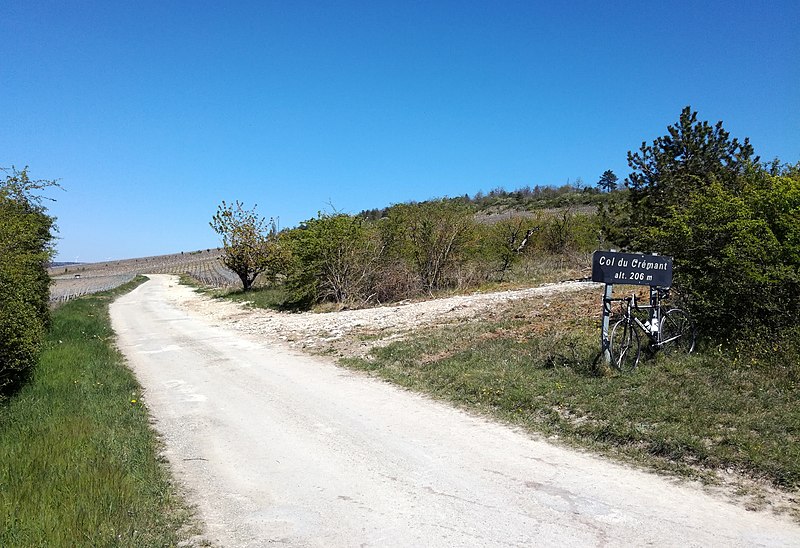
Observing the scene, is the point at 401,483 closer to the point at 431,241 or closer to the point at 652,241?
the point at 652,241

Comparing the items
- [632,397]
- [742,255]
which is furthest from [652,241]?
[632,397]

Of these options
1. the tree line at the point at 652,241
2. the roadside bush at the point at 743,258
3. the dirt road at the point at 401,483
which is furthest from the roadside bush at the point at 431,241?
the dirt road at the point at 401,483

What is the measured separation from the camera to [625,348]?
8.39 metres

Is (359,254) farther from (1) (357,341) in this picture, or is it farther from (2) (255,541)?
(2) (255,541)

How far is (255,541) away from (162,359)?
10445mm

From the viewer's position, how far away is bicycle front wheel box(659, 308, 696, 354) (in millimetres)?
8688

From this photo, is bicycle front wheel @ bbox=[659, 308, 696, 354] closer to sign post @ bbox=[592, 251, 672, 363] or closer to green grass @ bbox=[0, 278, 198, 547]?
sign post @ bbox=[592, 251, 672, 363]

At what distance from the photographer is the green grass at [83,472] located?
13.8 ft

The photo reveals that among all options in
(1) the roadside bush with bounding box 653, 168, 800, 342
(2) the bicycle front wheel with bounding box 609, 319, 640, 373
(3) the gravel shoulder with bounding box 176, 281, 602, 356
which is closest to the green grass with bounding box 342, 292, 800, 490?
(2) the bicycle front wheel with bounding box 609, 319, 640, 373

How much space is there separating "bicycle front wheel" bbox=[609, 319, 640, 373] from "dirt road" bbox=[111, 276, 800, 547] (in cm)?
258

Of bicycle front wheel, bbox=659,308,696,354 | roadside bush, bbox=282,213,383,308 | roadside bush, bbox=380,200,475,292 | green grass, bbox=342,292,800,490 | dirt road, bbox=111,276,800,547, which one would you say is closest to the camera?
dirt road, bbox=111,276,800,547

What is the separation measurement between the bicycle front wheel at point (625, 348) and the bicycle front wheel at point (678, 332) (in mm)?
508

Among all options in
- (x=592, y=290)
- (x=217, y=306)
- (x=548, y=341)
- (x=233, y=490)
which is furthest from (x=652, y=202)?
(x=217, y=306)

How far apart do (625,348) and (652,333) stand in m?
0.53
